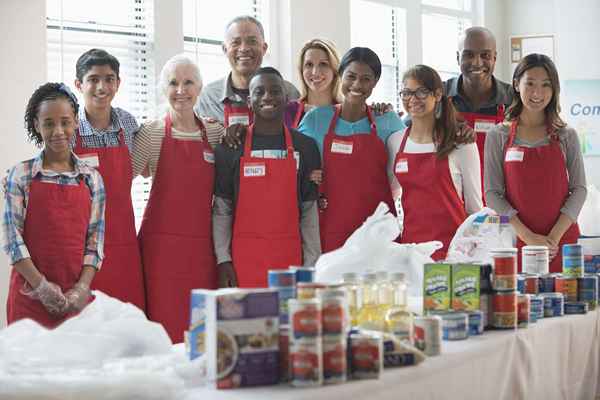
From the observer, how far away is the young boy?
3344mm

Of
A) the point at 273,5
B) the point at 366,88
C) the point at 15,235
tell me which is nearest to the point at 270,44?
the point at 273,5

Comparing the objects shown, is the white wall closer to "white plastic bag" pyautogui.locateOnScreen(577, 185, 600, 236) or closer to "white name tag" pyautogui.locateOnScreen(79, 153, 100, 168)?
"white name tag" pyautogui.locateOnScreen(79, 153, 100, 168)

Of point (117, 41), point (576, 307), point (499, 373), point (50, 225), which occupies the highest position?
point (117, 41)

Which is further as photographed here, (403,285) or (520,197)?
(520,197)

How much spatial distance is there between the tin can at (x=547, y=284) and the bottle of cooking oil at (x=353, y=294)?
0.99 metres

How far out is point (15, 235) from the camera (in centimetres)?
285

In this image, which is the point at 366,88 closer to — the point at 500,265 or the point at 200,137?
the point at 200,137

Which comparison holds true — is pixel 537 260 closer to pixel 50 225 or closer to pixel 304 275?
pixel 304 275

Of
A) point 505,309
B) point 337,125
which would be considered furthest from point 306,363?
point 337,125

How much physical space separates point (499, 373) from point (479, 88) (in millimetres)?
2314

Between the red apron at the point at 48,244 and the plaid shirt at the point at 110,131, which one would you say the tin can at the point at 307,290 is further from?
the plaid shirt at the point at 110,131

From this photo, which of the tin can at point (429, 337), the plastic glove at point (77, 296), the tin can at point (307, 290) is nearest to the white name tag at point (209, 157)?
the plastic glove at point (77, 296)

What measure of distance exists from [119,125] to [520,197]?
183 centimetres

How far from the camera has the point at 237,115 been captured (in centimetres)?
379
